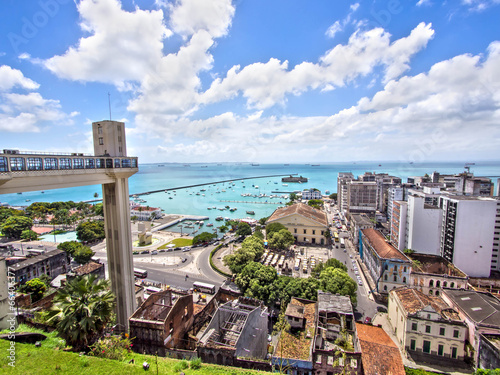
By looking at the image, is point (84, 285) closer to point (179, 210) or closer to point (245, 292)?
point (245, 292)

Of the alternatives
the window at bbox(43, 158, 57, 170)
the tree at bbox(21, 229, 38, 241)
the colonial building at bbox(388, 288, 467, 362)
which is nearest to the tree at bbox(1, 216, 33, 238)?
the tree at bbox(21, 229, 38, 241)

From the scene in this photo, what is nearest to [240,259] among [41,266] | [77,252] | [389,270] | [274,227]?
[274,227]

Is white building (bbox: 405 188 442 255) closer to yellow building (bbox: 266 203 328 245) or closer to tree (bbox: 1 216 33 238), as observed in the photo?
yellow building (bbox: 266 203 328 245)

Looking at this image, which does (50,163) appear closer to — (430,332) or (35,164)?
(35,164)

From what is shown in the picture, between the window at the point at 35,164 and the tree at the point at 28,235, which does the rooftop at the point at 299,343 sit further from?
the tree at the point at 28,235

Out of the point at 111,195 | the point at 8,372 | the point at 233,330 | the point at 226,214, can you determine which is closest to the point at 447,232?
the point at 233,330

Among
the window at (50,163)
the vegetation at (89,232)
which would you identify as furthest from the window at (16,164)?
the vegetation at (89,232)
